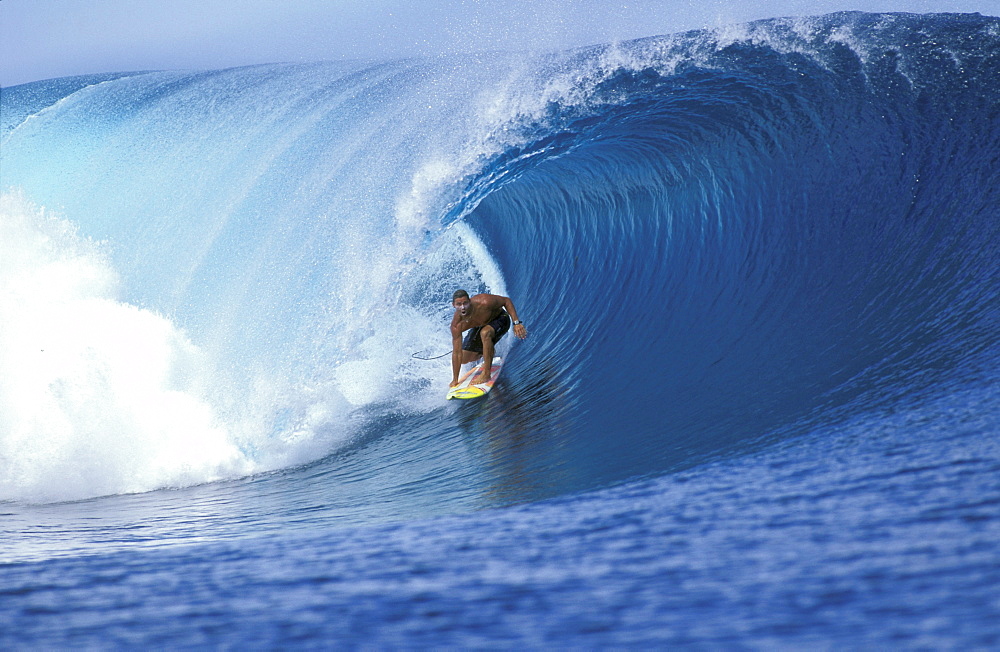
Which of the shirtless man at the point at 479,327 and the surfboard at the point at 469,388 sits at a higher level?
the shirtless man at the point at 479,327

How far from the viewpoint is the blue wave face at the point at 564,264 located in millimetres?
4660

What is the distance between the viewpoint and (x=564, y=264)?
339 inches

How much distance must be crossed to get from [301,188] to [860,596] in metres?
7.96

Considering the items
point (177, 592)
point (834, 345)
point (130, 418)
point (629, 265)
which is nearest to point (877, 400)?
point (834, 345)

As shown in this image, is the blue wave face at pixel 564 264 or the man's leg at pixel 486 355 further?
the man's leg at pixel 486 355

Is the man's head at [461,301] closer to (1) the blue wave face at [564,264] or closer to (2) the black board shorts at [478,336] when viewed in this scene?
(2) the black board shorts at [478,336]

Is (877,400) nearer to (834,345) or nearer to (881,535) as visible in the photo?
(834,345)

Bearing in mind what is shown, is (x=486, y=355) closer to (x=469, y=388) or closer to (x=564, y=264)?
(x=469, y=388)

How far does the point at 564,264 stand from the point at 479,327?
1899 millimetres

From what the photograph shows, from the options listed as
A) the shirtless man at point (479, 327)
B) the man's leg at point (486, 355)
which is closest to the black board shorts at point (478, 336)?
the shirtless man at point (479, 327)

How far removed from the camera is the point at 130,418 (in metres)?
6.25

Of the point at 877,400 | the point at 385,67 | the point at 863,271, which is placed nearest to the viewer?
the point at 877,400

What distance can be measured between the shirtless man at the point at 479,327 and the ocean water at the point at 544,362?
0.37 metres

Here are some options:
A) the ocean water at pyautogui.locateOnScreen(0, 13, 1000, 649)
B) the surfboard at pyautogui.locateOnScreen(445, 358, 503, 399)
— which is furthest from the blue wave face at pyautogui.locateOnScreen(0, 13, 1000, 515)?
the surfboard at pyautogui.locateOnScreen(445, 358, 503, 399)
